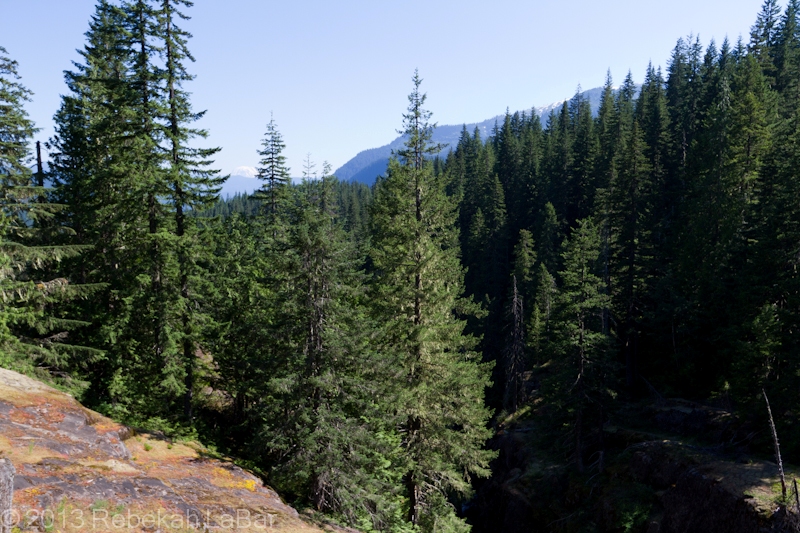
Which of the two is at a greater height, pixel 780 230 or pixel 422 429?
pixel 780 230

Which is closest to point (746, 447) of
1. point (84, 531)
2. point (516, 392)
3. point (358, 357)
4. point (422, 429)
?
point (422, 429)

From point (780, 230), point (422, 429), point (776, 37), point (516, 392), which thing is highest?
point (776, 37)

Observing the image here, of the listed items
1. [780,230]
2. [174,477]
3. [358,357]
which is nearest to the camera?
[174,477]

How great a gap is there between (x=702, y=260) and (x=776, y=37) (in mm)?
57433

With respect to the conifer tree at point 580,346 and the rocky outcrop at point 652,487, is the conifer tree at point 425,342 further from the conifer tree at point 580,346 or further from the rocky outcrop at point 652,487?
the conifer tree at point 580,346

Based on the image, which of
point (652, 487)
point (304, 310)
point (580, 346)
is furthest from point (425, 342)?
point (652, 487)

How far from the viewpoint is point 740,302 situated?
23.4 meters

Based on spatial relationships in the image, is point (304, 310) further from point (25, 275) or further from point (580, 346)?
point (580, 346)

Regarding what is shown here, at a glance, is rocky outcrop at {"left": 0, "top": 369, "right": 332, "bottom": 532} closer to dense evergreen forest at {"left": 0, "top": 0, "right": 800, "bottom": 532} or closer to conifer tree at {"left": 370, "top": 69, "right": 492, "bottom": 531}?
dense evergreen forest at {"left": 0, "top": 0, "right": 800, "bottom": 532}

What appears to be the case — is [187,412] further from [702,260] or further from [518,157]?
[518,157]

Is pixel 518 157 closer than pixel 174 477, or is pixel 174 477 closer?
pixel 174 477

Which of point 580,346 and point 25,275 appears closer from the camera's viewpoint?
point 25,275

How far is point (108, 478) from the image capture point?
9906mm

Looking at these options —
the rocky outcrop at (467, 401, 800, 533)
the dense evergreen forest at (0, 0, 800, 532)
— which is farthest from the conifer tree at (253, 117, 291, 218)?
the rocky outcrop at (467, 401, 800, 533)
